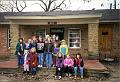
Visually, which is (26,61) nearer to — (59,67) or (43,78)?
(43,78)

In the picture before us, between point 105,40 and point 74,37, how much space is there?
257cm

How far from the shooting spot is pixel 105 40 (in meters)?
19.0

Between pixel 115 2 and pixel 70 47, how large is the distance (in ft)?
60.1

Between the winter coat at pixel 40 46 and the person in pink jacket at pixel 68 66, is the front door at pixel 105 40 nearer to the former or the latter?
the person in pink jacket at pixel 68 66

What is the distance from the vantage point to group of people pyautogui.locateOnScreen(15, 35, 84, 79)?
12.4m

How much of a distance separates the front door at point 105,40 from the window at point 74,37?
1.91 m

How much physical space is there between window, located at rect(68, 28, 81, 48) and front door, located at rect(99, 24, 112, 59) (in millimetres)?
1912

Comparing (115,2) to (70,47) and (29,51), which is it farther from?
(29,51)

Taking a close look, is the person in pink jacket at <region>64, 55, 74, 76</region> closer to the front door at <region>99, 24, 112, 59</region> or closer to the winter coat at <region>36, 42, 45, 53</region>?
the winter coat at <region>36, 42, 45, 53</region>

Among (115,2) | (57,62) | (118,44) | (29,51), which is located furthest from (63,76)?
(115,2)

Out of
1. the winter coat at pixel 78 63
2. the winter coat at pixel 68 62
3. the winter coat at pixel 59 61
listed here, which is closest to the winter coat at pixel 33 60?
the winter coat at pixel 59 61

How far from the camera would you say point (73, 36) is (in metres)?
18.3

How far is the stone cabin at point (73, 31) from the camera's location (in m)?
16.1

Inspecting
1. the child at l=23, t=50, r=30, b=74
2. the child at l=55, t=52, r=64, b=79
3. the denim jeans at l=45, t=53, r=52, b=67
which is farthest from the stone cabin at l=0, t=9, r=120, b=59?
the child at l=55, t=52, r=64, b=79
